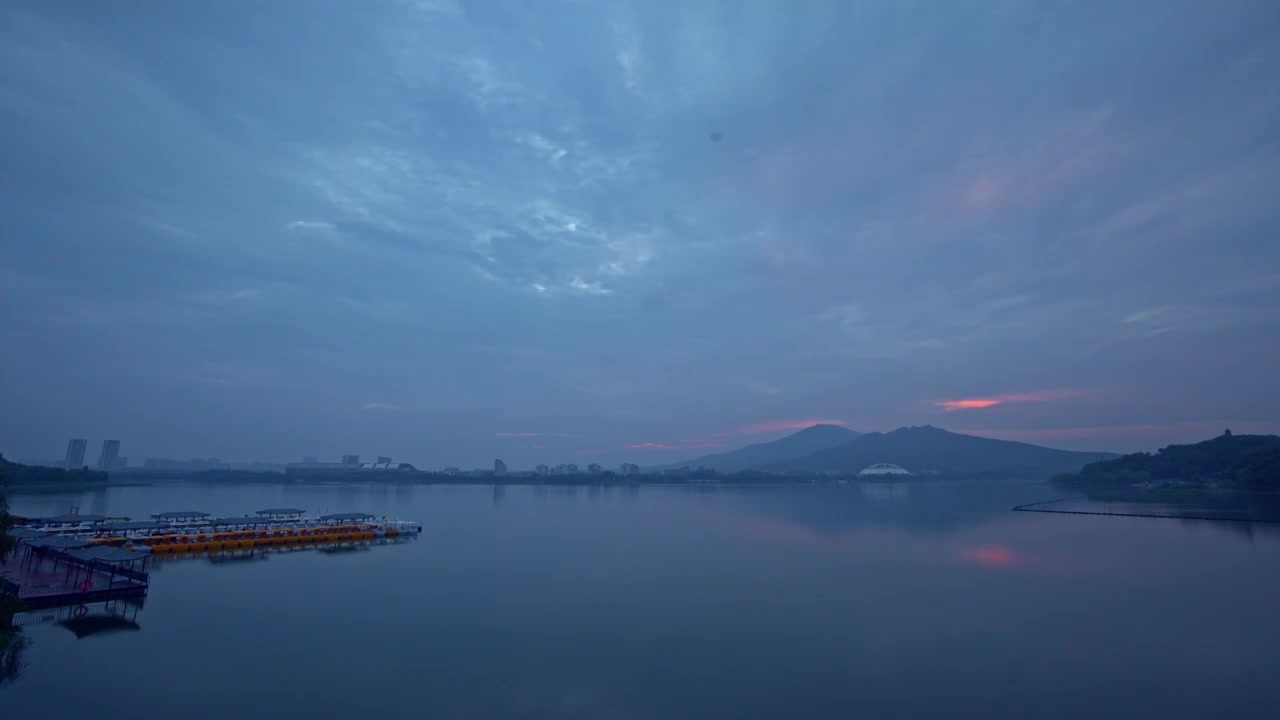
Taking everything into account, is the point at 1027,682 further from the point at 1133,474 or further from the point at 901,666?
the point at 1133,474

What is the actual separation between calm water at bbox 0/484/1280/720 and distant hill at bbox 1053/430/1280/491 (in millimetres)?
28512

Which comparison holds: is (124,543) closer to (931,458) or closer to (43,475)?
(43,475)

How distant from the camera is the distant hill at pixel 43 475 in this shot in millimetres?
47344

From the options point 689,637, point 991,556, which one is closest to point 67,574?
point 689,637

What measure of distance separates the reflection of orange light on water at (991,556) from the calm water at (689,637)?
0.54ft

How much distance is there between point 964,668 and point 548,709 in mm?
6260

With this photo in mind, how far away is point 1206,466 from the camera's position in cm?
4975

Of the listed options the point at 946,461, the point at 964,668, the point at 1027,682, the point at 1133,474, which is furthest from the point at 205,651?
the point at 946,461

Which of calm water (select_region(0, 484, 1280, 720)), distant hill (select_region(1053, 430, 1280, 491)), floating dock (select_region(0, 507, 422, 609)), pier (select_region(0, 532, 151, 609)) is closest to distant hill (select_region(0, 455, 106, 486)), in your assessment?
floating dock (select_region(0, 507, 422, 609))

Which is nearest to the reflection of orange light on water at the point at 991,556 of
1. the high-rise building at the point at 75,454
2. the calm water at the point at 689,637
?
the calm water at the point at 689,637

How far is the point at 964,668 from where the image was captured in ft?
31.2

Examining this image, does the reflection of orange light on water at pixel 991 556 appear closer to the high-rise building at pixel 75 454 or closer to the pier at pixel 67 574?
the pier at pixel 67 574

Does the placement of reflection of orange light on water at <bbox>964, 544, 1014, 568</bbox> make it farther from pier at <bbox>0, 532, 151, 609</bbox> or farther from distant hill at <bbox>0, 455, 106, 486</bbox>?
distant hill at <bbox>0, 455, 106, 486</bbox>

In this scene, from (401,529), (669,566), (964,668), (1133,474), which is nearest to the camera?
(964,668)
